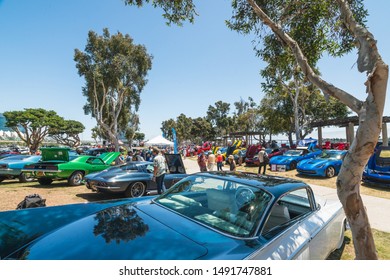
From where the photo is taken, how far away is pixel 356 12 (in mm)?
4812

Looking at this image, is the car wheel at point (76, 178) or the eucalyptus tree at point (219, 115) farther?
the eucalyptus tree at point (219, 115)

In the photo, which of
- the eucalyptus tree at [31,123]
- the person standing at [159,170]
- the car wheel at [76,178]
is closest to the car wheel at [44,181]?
the car wheel at [76,178]

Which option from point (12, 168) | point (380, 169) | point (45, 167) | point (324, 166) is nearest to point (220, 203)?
point (45, 167)

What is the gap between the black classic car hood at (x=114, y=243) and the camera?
177cm

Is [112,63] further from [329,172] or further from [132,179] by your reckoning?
A: [329,172]

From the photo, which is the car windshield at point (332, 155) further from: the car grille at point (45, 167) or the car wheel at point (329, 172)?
the car grille at point (45, 167)

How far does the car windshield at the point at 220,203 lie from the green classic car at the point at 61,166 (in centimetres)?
752

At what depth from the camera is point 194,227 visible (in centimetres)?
221

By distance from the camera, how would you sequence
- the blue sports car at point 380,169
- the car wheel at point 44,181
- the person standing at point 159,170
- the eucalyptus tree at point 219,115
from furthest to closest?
the eucalyptus tree at point 219,115
the car wheel at point 44,181
the blue sports car at point 380,169
the person standing at point 159,170

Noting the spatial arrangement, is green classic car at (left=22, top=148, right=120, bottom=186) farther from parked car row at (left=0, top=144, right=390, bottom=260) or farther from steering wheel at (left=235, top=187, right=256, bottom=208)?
steering wheel at (left=235, top=187, right=256, bottom=208)

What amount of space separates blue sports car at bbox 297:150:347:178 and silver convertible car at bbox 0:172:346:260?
822cm

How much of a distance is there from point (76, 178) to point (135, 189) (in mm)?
3723

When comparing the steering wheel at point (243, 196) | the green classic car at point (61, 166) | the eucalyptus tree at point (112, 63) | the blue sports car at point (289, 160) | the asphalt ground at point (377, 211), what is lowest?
the asphalt ground at point (377, 211)
